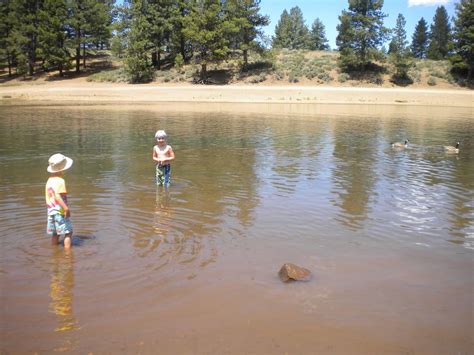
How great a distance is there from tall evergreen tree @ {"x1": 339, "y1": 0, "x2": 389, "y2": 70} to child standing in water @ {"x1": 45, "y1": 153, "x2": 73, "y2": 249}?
5287cm

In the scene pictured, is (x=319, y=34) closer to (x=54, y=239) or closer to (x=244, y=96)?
(x=244, y=96)

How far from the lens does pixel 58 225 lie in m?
6.96

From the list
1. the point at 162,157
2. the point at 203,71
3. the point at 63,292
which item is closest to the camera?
the point at 63,292

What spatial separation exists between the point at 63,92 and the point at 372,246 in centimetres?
4395

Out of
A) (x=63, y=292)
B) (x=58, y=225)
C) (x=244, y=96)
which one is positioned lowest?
(x=63, y=292)

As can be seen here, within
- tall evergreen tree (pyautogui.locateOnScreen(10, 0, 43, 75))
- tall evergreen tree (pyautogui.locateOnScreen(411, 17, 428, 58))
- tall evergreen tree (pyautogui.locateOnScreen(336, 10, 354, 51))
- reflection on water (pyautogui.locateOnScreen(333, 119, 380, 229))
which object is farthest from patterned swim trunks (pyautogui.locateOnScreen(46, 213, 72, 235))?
tall evergreen tree (pyautogui.locateOnScreen(411, 17, 428, 58))

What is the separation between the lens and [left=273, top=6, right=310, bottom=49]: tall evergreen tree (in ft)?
331

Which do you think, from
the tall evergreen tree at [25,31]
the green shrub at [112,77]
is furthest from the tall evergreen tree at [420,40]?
the tall evergreen tree at [25,31]

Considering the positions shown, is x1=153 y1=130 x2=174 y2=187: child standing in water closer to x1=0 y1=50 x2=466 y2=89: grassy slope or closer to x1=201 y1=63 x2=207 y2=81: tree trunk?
x1=0 y1=50 x2=466 y2=89: grassy slope

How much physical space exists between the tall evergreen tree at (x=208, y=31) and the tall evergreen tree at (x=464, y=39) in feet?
88.8

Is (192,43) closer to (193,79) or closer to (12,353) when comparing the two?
(193,79)

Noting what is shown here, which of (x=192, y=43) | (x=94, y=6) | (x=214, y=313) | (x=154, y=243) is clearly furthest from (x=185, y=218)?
(x=94, y=6)

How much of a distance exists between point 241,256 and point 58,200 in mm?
2846

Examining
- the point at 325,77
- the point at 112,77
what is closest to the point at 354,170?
the point at 325,77
